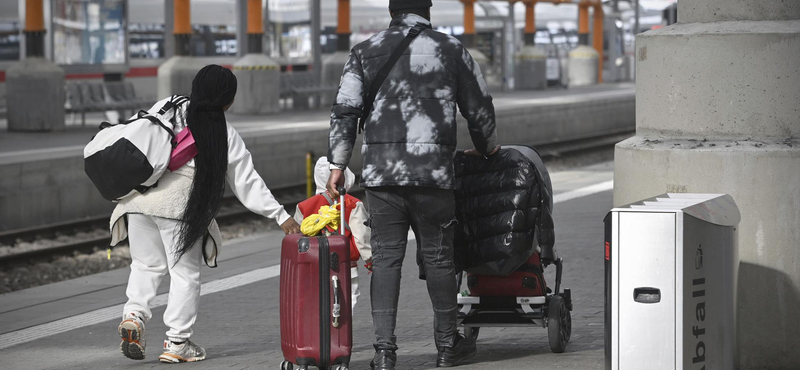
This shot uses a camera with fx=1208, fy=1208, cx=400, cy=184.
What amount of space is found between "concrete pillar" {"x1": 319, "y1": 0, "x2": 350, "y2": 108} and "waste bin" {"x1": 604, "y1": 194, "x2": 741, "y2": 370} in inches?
939

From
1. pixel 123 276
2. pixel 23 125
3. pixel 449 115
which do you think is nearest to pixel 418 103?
pixel 449 115

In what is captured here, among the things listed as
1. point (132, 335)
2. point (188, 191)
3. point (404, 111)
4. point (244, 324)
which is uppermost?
point (404, 111)

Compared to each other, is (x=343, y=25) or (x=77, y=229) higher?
(x=343, y=25)

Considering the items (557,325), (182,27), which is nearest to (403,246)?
(557,325)

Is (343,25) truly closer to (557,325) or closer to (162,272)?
(162,272)

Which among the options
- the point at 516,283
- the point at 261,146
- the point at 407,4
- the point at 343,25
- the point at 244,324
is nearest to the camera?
the point at 407,4

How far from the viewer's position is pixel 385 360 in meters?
5.14

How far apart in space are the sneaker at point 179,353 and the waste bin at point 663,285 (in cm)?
214

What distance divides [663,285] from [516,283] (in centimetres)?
146

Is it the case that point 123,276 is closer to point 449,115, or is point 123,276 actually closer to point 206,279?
point 206,279

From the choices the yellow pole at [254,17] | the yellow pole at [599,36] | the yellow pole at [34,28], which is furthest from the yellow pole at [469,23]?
the yellow pole at [34,28]

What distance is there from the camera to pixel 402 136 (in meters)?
5.09

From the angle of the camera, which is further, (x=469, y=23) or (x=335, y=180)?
(x=469, y=23)

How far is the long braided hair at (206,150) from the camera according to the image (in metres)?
5.54
